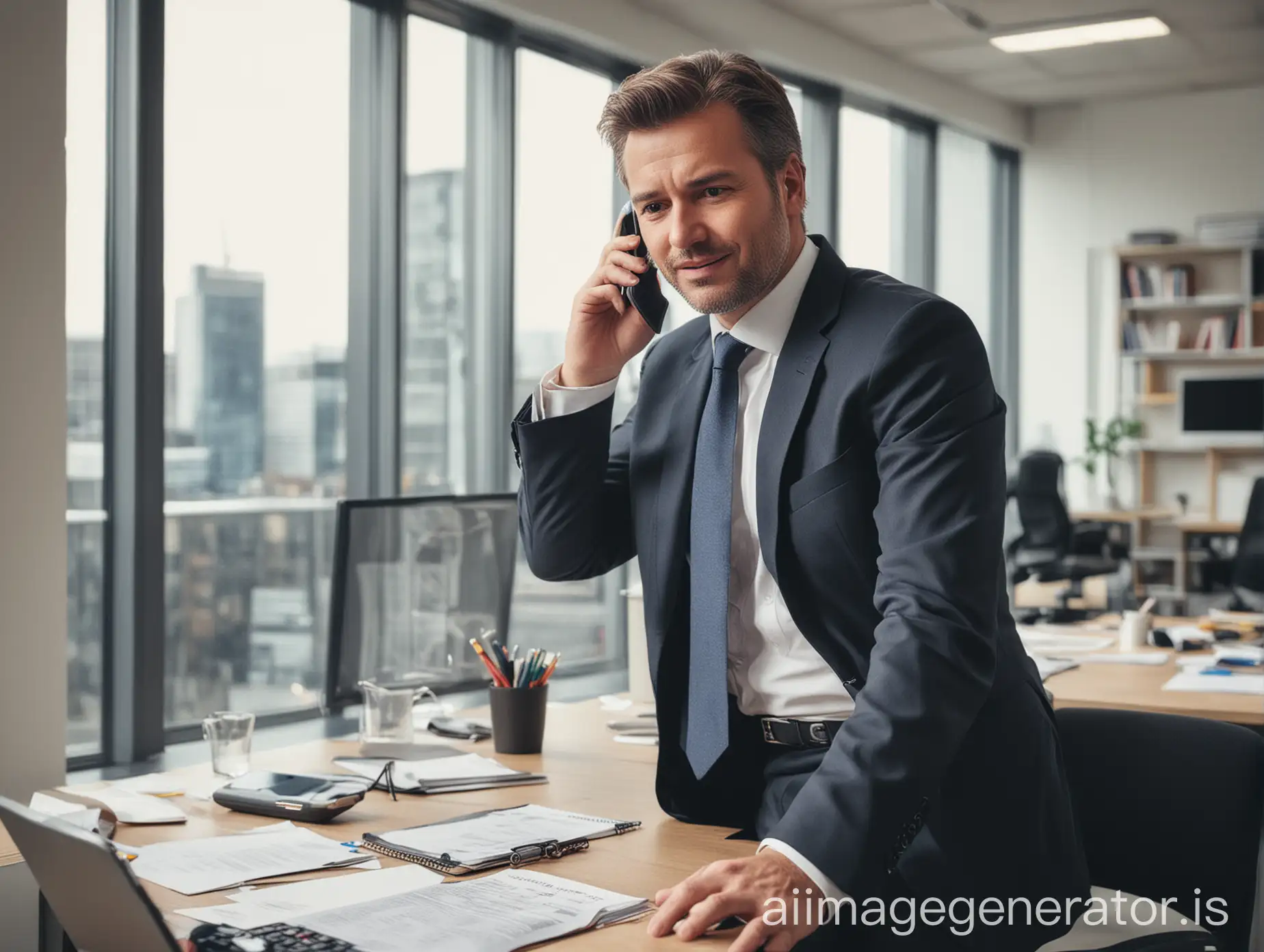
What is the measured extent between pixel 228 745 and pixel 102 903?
93 centimetres

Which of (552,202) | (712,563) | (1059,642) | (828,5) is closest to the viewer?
(712,563)

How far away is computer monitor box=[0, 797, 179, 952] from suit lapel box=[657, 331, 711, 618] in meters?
0.75

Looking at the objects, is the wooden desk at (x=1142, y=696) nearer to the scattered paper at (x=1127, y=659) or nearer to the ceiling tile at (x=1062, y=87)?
the scattered paper at (x=1127, y=659)

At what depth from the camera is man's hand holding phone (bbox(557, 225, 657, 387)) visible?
1883mm

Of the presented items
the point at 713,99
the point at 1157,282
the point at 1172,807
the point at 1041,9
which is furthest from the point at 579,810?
the point at 1157,282

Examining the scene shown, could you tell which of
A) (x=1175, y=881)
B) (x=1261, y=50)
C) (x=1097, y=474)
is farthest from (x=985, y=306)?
(x=1175, y=881)

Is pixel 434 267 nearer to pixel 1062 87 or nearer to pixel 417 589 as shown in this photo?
pixel 417 589

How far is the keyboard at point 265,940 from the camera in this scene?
128cm

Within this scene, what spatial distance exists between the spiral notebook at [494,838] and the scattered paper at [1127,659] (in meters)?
2.03

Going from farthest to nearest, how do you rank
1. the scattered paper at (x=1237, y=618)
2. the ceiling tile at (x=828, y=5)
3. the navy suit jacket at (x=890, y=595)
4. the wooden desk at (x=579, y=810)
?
1. the ceiling tile at (x=828, y=5)
2. the scattered paper at (x=1237, y=618)
3. the wooden desk at (x=579, y=810)
4. the navy suit jacket at (x=890, y=595)

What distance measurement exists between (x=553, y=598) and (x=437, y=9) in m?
2.27

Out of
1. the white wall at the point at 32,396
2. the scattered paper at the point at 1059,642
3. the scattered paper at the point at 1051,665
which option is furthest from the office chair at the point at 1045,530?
the white wall at the point at 32,396

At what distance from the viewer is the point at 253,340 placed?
14.5 ft

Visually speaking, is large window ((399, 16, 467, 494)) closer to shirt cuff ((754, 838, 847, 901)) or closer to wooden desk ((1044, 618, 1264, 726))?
wooden desk ((1044, 618, 1264, 726))
